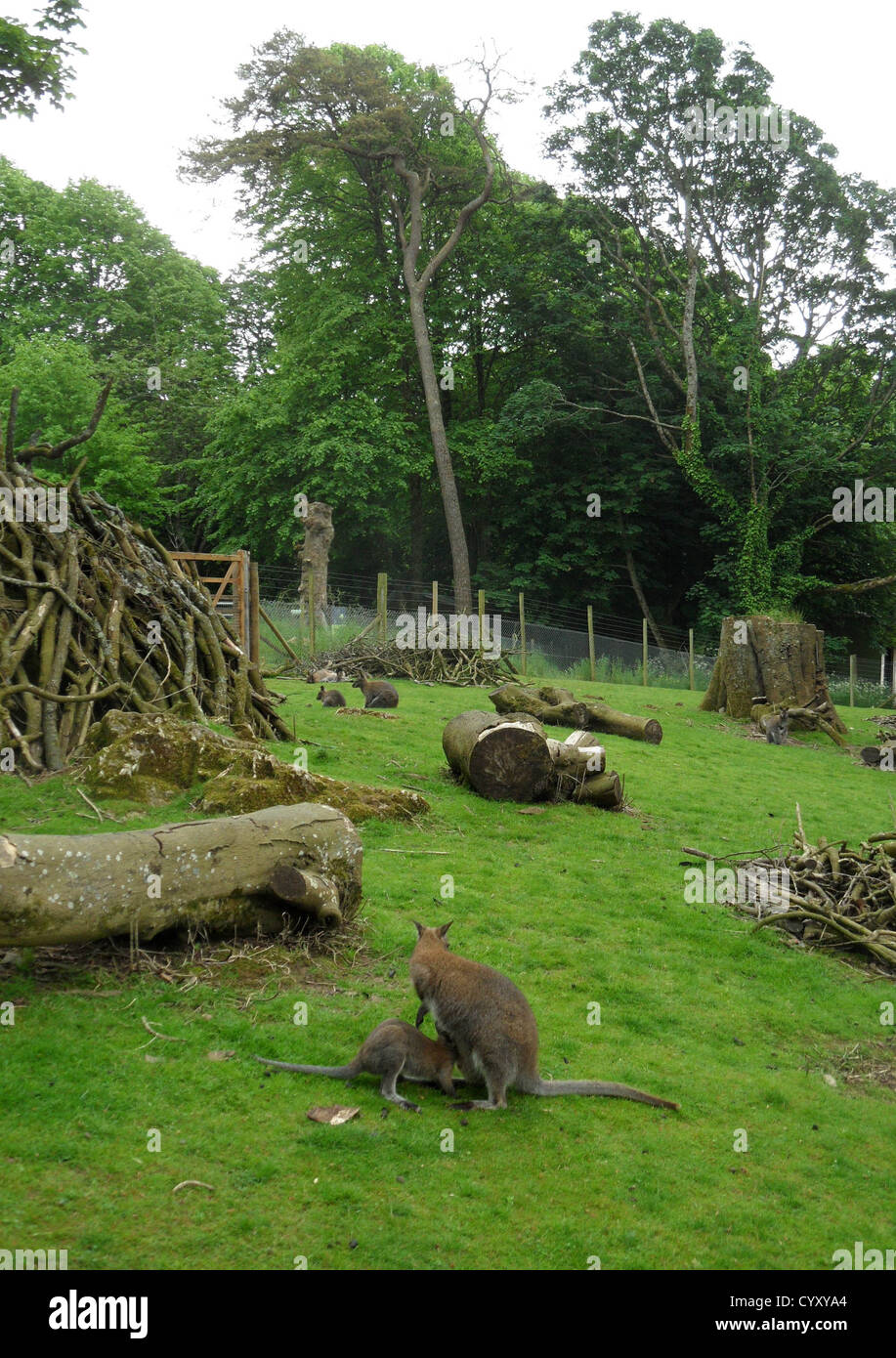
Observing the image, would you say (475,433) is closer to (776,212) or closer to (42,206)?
(776,212)

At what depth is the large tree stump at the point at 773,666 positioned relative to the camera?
22000 mm

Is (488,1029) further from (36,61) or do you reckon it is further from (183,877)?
(36,61)

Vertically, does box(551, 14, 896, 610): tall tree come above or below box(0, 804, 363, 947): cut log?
above

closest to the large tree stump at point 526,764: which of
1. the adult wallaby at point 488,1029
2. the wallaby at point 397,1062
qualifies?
the adult wallaby at point 488,1029

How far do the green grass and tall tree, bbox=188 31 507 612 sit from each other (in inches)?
913

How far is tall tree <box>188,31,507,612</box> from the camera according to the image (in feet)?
105

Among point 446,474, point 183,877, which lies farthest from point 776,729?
point 183,877

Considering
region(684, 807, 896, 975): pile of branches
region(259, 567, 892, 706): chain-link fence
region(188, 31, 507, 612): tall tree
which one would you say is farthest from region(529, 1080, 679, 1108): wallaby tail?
region(188, 31, 507, 612): tall tree

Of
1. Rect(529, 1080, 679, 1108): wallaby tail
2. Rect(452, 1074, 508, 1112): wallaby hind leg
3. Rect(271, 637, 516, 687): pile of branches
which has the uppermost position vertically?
Rect(271, 637, 516, 687): pile of branches

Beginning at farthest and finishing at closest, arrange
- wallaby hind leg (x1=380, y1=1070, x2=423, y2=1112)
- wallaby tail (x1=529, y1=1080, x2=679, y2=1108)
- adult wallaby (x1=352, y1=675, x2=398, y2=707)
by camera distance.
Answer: adult wallaby (x1=352, y1=675, x2=398, y2=707) → wallaby tail (x1=529, y1=1080, x2=679, y2=1108) → wallaby hind leg (x1=380, y1=1070, x2=423, y2=1112)

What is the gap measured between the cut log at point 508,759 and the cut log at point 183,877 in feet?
16.2

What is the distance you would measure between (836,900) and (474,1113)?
517 cm

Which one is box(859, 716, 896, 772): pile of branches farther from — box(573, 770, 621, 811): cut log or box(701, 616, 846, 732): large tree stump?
box(573, 770, 621, 811): cut log
